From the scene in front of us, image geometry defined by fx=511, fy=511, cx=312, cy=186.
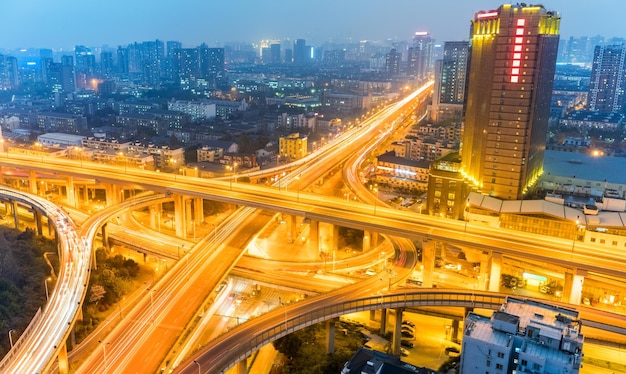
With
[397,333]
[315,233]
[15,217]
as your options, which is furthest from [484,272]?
[15,217]

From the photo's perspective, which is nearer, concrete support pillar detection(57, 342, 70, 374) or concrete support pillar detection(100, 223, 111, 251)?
concrete support pillar detection(57, 342, 70, 374)

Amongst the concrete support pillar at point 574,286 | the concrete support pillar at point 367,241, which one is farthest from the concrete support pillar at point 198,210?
the concrete support pillar at point 574,286

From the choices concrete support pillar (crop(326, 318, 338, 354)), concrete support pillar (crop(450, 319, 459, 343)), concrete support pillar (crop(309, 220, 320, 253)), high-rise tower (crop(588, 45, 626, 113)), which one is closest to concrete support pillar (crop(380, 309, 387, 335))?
concrete support pillar (crop(326, 318, 338, 354))

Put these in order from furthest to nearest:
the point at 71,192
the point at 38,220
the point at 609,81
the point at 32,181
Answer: the point at 609,81 → the point at 32,181 → the point at 71,192 → the point at 38,220

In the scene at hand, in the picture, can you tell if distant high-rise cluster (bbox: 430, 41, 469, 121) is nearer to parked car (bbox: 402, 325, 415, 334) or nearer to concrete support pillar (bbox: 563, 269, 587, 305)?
concrete support pillar (bbox: 563, 269, 587, 305)

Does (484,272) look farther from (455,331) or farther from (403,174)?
(403,174)

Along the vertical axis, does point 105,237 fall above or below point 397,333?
above
